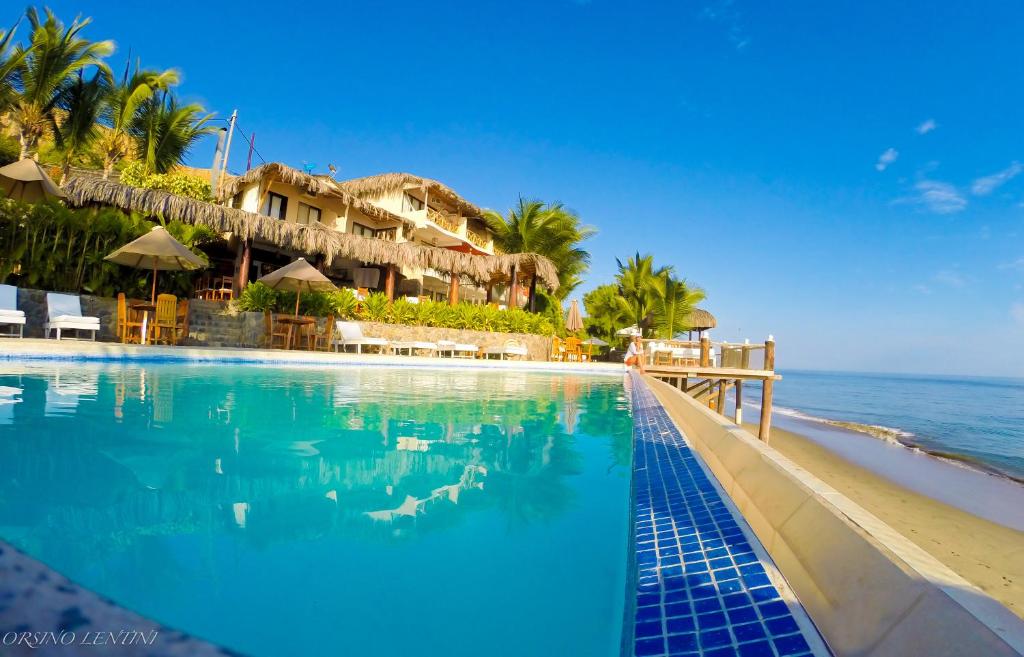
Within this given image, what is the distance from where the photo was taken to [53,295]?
965 cm

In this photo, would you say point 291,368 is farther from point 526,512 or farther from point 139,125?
point 139,125

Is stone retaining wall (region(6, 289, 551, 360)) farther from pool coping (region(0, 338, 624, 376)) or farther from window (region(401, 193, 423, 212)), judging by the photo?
window (region(401, 193, 423, 212))

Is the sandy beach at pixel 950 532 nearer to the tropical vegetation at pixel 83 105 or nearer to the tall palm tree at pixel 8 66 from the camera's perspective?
the tall palm tree at pixel 8 66

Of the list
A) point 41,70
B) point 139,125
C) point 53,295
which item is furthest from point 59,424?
point 139,125

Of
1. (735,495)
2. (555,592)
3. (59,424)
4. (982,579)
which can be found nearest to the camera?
(555,592)

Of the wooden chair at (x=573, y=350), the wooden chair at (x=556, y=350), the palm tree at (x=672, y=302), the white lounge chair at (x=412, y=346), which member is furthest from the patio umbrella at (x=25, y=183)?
the palm tree at (x=672, y=302)

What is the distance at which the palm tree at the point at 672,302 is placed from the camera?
26062 mm

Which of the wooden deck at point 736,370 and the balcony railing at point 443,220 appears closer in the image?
the wooden deck at point 736,370

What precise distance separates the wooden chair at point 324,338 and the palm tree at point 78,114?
38.1ft

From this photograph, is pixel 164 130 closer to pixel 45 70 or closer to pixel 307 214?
pixel 45 70

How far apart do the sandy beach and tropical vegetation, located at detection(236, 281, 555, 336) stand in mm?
10604

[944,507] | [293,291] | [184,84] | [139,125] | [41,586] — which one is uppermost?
[184,84]

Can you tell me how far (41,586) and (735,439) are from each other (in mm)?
2548

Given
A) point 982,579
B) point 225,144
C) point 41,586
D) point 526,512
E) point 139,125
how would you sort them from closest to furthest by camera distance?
point 41,586, point 526,512, point 982,579, point 139,125, point 225,144
